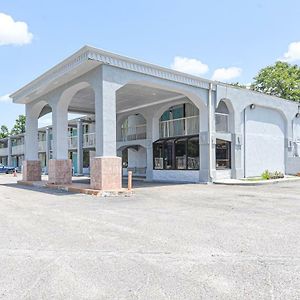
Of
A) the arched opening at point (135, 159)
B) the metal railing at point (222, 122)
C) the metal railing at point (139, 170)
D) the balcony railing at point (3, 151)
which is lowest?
the metal railing at point (139, 170)

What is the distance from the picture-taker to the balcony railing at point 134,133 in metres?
27.3

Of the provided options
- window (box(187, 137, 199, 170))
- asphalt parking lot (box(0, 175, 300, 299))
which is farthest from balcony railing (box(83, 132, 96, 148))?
asphalt parking lot (box(0, 175, 300, 299))

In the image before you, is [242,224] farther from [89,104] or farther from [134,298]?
[89,104]

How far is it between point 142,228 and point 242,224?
7.54 ft

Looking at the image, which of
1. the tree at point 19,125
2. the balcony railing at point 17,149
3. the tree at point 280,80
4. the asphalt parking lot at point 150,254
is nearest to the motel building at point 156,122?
the asphalt parking lot at point 150,254

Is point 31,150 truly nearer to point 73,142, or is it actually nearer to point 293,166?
point 73,142

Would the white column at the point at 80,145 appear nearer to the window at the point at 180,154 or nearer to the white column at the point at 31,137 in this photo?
the white column at the point at 31,137

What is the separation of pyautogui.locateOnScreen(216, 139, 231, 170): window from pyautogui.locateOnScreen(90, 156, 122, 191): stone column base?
28.7 ft

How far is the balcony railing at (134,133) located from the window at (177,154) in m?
2.78

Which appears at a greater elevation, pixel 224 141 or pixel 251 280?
pixel 224 141

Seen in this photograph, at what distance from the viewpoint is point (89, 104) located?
24.1 meters

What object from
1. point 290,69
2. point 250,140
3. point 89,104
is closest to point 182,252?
point 250,140

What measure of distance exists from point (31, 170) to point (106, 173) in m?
9.90

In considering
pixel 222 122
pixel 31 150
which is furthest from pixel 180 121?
pixel 31 150
